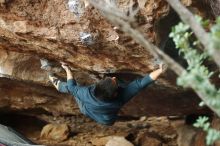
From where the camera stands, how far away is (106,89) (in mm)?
4801

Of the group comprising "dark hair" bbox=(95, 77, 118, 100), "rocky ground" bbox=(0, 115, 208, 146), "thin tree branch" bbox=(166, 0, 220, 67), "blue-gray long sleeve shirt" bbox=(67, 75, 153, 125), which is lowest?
"rocky ground" bbox=(0, 115, 208, 146)

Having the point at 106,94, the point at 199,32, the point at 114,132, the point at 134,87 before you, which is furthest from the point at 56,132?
the point at 199,32

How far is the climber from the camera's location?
15.9 feet

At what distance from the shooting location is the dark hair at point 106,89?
187 inches

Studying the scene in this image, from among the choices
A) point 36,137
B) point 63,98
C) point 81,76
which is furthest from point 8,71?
point 36,137

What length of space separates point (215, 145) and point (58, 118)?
329cm

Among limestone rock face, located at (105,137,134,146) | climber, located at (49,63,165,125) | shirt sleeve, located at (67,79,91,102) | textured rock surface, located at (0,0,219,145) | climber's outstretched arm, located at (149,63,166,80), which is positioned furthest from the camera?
limestone rock face, located at (105,137,134,146)

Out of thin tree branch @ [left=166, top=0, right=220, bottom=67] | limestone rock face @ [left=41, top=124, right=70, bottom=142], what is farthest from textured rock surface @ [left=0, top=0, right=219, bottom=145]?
thin tree branch @ [left=166, top=0, right=220, bottom=67]

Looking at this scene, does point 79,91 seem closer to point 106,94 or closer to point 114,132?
point 106,94

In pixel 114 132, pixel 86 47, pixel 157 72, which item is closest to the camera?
pixel 157 72

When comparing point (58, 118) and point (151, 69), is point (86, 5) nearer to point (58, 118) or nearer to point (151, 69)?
point (151, 69)

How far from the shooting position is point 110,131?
8.90 meters

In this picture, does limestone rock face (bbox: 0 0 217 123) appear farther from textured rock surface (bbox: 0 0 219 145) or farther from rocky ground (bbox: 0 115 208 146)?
rocky ground (bbox: 0 115 208 146)

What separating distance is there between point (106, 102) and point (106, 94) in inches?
8.6
